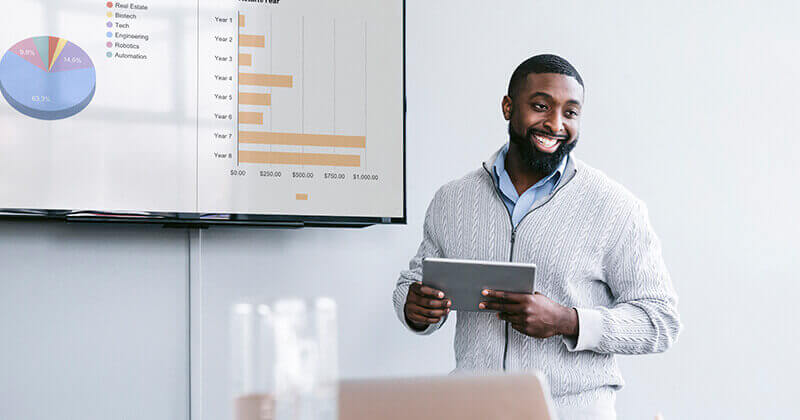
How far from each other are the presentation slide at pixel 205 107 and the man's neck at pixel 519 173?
0.50 m

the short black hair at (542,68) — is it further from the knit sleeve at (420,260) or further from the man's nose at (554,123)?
the knit sleeve at (420,260)

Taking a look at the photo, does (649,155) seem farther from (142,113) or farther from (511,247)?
(142,113)

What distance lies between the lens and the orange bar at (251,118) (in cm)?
218

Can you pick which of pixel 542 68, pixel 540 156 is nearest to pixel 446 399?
pixel 540 156

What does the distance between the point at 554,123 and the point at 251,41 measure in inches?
38.9

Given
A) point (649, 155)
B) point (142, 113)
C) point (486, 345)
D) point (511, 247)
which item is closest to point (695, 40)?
point (649, 155)

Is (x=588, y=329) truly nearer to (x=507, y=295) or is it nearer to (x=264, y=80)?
(x=507, y=295)

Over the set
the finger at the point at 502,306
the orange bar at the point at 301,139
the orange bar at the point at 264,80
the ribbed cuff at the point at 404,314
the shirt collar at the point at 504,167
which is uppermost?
the orange bar at the point at 264,80

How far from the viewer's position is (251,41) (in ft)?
7.23

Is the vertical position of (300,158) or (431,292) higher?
(300,158)

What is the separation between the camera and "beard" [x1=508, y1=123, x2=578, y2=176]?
5.98 ft

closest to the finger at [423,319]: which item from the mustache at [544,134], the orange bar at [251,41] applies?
the mustache at [544,134]

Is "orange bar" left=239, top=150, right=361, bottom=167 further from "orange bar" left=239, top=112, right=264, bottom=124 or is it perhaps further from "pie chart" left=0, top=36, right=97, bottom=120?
"pie chart" left=0, top=36, right=97, bottom=120

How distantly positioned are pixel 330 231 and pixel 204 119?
0.55 meters
